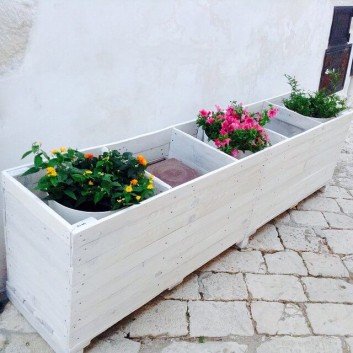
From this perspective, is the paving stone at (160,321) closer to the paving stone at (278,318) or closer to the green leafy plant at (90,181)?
the paving stone at (278,318)

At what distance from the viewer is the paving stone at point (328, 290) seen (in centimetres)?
333

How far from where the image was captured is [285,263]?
3629mm

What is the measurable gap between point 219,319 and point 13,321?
1260mm

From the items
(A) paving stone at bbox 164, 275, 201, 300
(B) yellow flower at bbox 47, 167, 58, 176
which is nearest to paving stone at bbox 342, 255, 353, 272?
(A) paving stone at bbox 164, 275, 201, 300

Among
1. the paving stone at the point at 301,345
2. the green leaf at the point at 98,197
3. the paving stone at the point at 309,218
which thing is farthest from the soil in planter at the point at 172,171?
the paving stone at the point at 309,218

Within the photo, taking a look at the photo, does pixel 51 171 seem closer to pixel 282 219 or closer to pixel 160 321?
pixel 160 321

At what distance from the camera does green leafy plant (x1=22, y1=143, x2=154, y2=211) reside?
8.00ft

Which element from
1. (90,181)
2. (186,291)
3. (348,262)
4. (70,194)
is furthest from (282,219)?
(70,194)

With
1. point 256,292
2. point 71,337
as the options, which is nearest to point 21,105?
point 71,337

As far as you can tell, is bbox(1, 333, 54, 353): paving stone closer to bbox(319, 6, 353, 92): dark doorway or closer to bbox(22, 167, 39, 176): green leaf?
bbox(22, 167, 39, 176): green leaf

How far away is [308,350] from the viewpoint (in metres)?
2.87

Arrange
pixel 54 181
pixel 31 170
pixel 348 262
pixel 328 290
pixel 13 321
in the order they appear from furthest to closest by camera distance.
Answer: pixel 348 262 → pixel 328 290 → pixel 13 321 → pixel 31 170 → pixel 54 181

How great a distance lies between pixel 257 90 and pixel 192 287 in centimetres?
219

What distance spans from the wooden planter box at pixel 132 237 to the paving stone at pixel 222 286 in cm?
15
